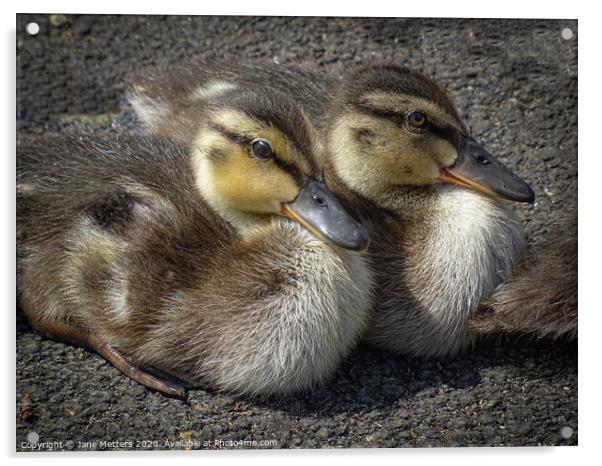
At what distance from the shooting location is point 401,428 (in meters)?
2.14

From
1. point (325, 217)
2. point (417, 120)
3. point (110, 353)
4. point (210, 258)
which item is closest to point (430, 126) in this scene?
point (417, 120)

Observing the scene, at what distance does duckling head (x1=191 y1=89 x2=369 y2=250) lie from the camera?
2.02 m

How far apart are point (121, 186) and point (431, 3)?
2.81 ft

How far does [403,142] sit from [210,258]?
0.53 meters

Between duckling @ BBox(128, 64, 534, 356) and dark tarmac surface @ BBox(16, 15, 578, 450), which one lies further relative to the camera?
duckling @ BBox(128, 64, 534, 356)

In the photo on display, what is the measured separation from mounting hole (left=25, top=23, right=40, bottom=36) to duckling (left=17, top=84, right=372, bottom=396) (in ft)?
0.93

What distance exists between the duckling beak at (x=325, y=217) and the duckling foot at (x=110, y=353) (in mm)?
469

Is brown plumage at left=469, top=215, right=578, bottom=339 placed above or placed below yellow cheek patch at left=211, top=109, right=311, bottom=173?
below

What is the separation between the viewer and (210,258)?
6.81 feet

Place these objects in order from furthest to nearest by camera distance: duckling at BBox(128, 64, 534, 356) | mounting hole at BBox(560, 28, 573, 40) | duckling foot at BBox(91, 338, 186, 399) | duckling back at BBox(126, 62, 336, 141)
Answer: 1. duckling back at BBox(126, 62, 336, 141)
2. mounting hole at BBox(560, 28, 573, 40)
3. duckling at BBox(128, 64, 534, 356)
4. duckling foot at BBox(91, 338, 186, 399)

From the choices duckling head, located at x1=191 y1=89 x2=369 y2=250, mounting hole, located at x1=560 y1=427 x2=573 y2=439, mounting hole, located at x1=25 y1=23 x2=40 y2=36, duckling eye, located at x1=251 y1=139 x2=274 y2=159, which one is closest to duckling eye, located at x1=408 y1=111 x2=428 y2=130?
duckling head, located at x1=191 y1=89 x2=369 y2=250

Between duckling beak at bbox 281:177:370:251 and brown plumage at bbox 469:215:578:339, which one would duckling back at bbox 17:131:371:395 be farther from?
brown plumage at bbox 469:215:578:339

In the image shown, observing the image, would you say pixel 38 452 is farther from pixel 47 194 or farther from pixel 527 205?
pixel 527 205

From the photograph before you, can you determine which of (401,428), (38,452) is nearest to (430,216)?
(401,428)
